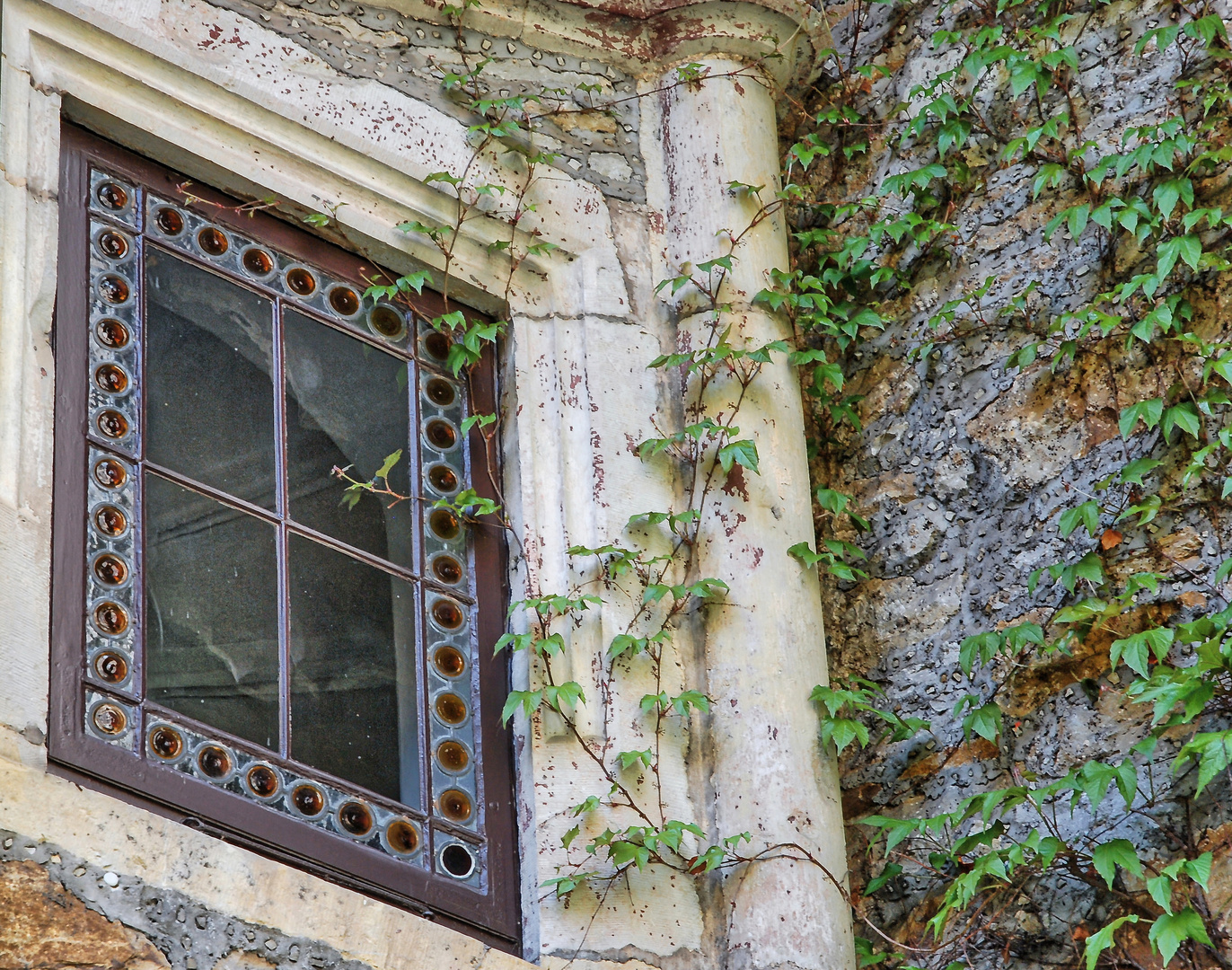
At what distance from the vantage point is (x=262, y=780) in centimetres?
301

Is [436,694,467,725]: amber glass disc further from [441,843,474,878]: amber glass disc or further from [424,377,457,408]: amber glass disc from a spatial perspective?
[424,377,457,408]: amber glass disc

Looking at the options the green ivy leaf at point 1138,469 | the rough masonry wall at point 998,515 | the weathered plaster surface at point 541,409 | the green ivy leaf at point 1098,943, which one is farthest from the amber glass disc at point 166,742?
the green ivy leaf at point 1138,469

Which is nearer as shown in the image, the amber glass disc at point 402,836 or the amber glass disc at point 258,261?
the amber glass disc at point 402,836

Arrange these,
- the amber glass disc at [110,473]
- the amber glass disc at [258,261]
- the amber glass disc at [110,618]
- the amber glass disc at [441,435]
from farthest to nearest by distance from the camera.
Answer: the amber glass disc at [441,435]
the amber glass disc at [258,261]
the amber glass disc at [110,473]
the amber glass disc at [110,618]

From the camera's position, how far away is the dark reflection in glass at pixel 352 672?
316 cm

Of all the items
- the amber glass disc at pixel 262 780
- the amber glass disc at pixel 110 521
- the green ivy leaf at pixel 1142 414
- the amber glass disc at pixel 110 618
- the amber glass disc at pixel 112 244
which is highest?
the amber glass disc at pixel 112 244

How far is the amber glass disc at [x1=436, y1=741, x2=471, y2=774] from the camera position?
3285 millimetres

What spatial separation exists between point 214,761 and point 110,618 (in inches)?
12.3

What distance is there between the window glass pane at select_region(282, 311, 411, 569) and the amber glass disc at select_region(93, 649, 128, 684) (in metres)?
0.52

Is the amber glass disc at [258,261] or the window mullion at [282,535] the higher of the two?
the amber glass disc at [258,261]

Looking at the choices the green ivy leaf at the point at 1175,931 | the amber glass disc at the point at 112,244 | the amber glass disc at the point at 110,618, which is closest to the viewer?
the green ivy leaf at the point at 1175,931

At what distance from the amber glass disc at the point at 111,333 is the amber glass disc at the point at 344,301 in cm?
51

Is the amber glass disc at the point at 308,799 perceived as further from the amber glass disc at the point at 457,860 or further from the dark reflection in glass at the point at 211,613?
the amber glass disc at the point at 457,860

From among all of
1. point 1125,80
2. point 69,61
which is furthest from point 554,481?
point 1125,80
